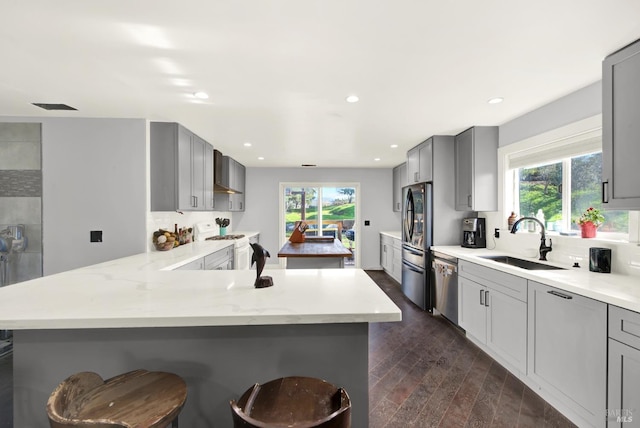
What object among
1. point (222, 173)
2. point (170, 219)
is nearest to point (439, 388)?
point (170, 219)

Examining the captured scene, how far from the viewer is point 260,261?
142cm

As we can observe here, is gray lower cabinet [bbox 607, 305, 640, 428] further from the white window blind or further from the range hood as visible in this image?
the range hood

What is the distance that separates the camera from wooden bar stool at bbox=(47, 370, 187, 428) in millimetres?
895

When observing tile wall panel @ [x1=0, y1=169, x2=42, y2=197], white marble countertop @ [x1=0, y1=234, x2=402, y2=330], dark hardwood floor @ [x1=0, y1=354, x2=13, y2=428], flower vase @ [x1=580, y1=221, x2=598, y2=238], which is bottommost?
dark hardwood floor @ [x1=0, y1=354, x2=13, y2=428]

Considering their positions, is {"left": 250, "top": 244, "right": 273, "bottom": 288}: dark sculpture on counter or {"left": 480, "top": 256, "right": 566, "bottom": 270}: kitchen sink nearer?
{"left": 250, "top": 244, "right": 273, "bottom": 288}: dark sculpture on counter

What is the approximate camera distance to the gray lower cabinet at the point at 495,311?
2143mm

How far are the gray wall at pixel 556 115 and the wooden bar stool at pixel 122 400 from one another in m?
3.21

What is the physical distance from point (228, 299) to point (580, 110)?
2.99 meters

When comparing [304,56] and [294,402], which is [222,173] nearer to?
[304,56]

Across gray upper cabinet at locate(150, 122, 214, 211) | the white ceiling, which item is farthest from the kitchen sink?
gray upper cabinet at locate(150, 122, 214, 211)

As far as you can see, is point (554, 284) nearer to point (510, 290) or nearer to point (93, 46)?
point (510, 290)

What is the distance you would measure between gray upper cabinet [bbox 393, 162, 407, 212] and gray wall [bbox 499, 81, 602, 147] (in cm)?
243

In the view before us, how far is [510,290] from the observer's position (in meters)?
2.23

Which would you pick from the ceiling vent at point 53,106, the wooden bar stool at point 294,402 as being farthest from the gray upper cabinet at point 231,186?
the wooden bar stool at point 294,402
